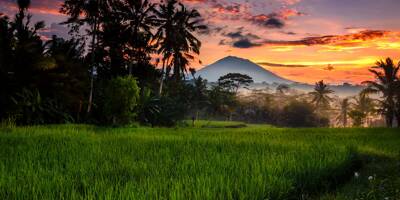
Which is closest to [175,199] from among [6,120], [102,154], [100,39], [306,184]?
[306,184]

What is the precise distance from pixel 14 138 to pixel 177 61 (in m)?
28.3

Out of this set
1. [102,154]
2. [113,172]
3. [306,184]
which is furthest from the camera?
[102,154]

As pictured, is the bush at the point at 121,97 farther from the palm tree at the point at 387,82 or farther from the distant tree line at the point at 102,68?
the palm tree at the point at 387,82

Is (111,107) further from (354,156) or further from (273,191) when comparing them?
(273,191)

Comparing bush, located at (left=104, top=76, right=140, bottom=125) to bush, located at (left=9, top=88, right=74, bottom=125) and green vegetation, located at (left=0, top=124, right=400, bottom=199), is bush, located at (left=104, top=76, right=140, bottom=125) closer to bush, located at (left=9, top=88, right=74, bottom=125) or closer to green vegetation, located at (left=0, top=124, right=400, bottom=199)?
bush, located at (left=9, top=88, right=74, bottom=125)

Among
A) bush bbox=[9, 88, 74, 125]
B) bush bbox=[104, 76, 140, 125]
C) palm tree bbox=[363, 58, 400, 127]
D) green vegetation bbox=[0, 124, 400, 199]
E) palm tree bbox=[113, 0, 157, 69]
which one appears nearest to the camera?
green vegetation bbox=[0, 124, 400, 199]

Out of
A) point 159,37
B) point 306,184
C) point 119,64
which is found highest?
point 159,37

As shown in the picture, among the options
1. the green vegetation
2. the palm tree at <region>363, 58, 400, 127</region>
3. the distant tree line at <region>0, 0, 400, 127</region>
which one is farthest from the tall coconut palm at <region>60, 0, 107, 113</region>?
the palm tree at <region>363, 58, 400, 127</region>

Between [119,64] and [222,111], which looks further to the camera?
[222,111]

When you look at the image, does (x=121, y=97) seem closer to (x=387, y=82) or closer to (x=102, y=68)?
(x=102, y=68)

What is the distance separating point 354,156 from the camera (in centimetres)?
1088

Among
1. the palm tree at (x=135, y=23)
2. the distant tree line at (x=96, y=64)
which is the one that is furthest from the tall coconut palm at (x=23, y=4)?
the palm tree at (x=135, y=23)

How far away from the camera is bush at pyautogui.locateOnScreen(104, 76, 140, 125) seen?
77.5ft

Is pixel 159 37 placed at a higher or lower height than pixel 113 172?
higher
